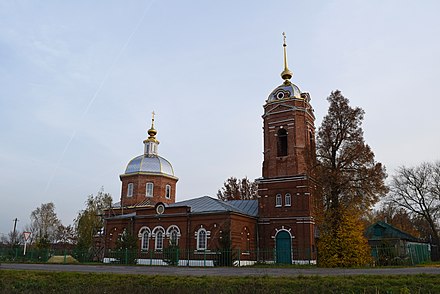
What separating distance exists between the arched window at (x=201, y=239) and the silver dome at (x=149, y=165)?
13812 millimetres

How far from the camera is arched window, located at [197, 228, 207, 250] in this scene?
33.2 m

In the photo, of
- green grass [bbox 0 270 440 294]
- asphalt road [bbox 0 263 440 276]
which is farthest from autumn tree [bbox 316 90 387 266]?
green grass [bbox 0 270 440 294]

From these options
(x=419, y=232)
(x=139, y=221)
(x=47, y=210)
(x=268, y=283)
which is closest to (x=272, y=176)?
(x=139, y=221)

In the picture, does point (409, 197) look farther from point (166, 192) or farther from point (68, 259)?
point (68, 259)

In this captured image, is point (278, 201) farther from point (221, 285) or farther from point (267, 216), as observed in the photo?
point (221, 285)

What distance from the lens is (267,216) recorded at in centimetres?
3466

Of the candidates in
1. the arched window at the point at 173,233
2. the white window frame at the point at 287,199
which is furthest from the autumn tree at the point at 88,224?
the white window frame at the point at 287,199

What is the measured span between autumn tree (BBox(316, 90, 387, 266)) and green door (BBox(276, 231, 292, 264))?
614 centimetres

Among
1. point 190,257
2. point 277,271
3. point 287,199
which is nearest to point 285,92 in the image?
point 287,199

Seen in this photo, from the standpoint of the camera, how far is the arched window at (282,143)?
118 feet

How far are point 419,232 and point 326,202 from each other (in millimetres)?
37261

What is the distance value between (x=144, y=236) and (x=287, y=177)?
14.4 meters

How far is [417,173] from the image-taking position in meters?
46.9

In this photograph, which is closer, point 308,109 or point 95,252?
point 308,109
